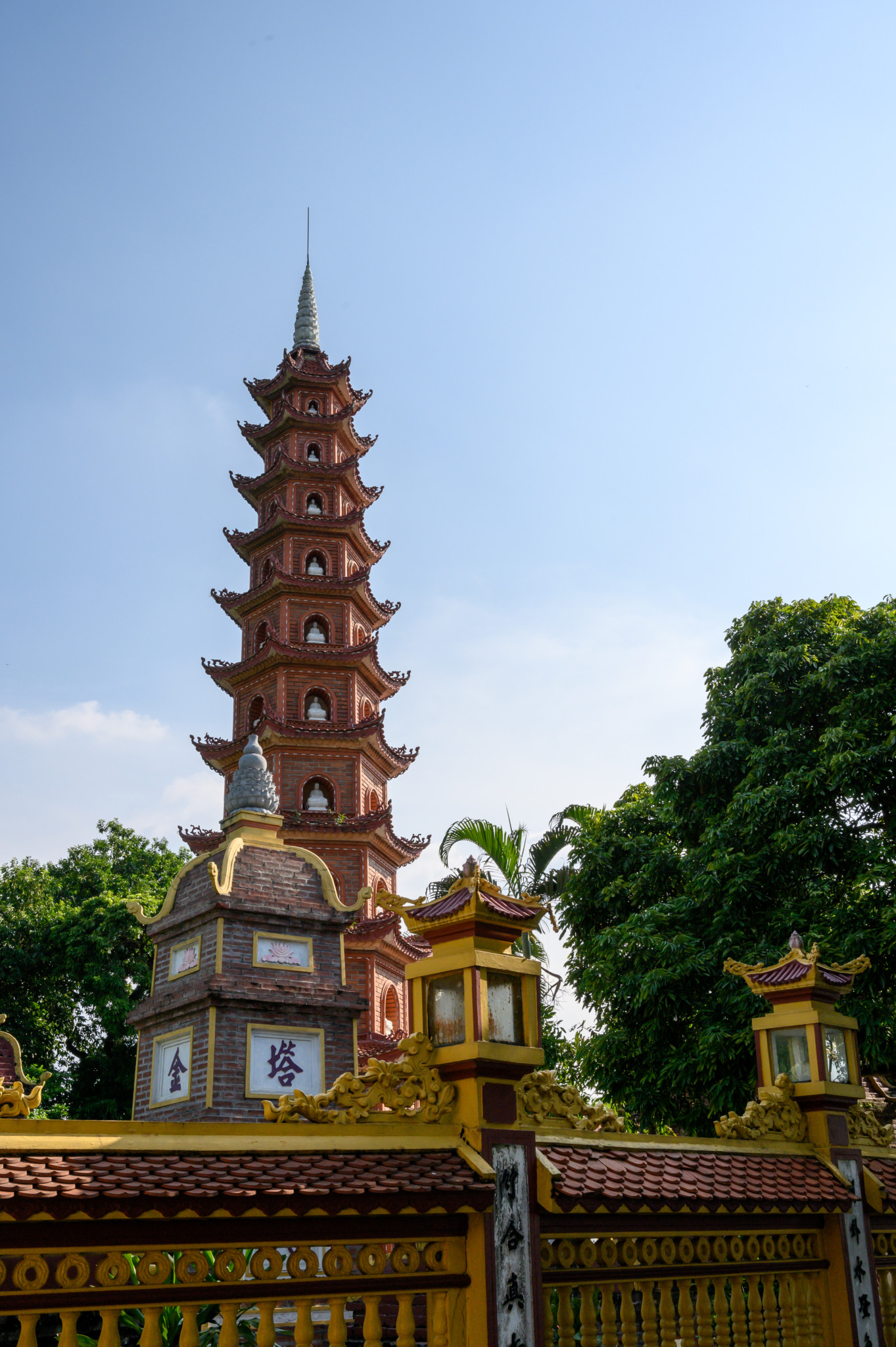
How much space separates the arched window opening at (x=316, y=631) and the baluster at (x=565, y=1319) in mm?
19032

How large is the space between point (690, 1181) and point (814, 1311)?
195cm

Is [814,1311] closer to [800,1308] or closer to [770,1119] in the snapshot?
[800,1308]

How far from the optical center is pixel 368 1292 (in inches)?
217

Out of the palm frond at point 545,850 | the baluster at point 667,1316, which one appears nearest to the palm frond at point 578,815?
the palm frond at point 545,850

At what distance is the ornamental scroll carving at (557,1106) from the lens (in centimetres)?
661

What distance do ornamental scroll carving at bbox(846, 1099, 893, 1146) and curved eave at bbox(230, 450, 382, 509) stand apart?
19.5 meters

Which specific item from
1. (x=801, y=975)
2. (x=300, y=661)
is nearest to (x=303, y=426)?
(x=300, y=661)

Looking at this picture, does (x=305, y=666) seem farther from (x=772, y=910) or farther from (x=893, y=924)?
(x=893, y=924)

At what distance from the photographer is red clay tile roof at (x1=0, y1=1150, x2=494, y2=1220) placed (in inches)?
181

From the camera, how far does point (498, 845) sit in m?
18.1

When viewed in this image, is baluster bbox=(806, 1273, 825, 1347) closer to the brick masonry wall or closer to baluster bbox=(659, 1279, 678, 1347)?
baluster bbox=(659, 1279, 678, 1347)

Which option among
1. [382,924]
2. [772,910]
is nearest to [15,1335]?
[772,910]

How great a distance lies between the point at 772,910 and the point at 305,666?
481 inches

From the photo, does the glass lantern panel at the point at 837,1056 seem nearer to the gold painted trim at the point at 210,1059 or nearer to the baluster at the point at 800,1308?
the baluster at the point at 800,1308
